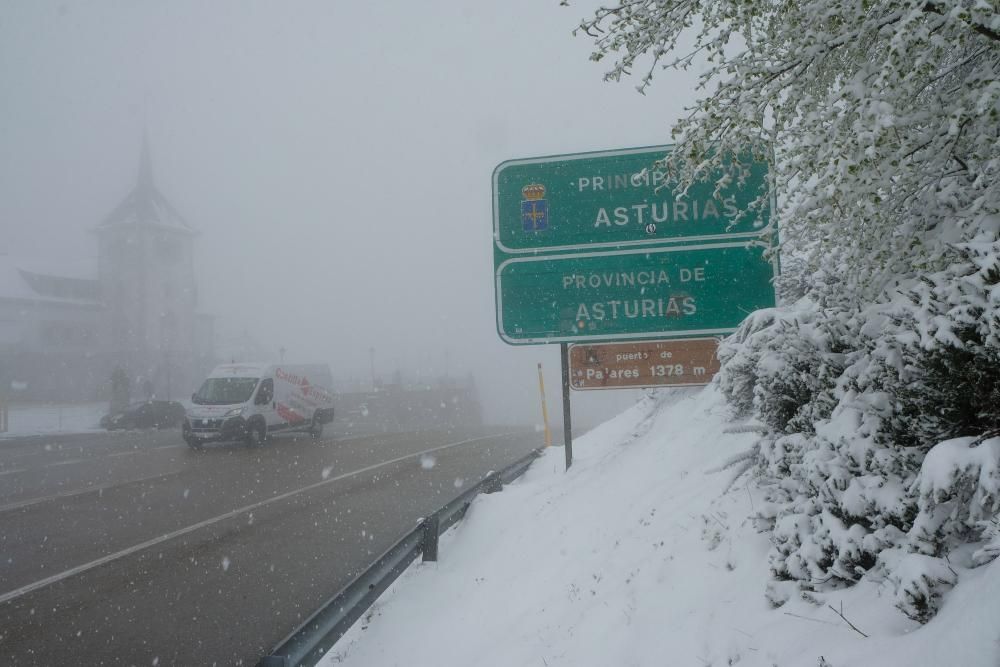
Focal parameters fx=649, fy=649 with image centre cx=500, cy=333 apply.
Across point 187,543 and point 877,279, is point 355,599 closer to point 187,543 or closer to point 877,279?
point 877,279

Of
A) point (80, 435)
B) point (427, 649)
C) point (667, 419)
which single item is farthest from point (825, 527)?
point (80, 435)

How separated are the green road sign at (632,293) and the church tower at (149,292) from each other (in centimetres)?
6081

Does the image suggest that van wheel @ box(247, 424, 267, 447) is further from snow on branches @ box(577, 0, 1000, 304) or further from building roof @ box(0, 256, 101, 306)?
building roof @ box(0, 256, 101, 306)

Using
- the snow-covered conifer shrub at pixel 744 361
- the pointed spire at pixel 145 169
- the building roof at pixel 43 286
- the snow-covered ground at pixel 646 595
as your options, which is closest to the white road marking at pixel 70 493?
the snow-covered ground at pixel 646 595

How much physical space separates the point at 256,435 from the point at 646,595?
57.2 feet

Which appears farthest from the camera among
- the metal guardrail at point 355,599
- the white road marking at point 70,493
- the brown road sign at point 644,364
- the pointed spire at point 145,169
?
the pointed spire at point 145,169

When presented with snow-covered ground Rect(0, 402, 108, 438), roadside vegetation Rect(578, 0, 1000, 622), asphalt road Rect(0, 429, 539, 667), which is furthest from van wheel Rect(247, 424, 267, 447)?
roadside vegetation Rect(578, 0, 1000, 622)

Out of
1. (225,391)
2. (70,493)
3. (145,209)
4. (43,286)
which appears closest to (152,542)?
(70,493)

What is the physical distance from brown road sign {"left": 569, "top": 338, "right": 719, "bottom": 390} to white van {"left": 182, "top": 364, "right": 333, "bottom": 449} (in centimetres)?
1305

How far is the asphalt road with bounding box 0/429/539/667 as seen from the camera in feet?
18.0

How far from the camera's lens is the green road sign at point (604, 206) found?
8.09 metres

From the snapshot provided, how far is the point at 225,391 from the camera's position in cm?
1950

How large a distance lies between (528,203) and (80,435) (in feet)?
87.3

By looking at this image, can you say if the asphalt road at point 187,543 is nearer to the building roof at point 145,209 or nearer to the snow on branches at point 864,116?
the snow on branches at point 864,116
